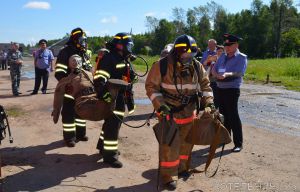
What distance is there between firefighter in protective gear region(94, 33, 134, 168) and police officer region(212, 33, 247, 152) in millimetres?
1770

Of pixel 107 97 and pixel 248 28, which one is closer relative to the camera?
pixel 107 97

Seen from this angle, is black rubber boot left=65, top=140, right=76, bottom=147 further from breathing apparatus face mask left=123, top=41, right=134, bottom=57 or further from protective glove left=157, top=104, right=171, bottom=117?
protective glove left=157, top=104, right=171, bottom=117

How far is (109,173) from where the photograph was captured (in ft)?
19.9

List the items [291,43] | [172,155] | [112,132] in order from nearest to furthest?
[172,155]
[112,132]
[291,43]

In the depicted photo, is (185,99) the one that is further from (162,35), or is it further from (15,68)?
(162,35)

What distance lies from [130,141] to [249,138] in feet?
7.68

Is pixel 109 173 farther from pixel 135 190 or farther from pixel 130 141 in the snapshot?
pixel 130 141

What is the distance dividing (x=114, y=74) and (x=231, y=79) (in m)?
2.12

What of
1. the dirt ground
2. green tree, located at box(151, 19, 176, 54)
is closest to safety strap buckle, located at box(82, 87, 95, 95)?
the dirt ground

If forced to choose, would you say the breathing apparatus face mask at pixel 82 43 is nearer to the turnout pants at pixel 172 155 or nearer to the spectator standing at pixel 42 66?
the turnout pants at pixel 172 155

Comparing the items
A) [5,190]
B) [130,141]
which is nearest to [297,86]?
[130,141]

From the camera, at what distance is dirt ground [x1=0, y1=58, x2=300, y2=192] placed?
18.3ft

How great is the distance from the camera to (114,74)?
6414mm

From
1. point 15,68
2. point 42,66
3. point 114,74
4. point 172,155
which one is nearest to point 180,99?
point 172,155
